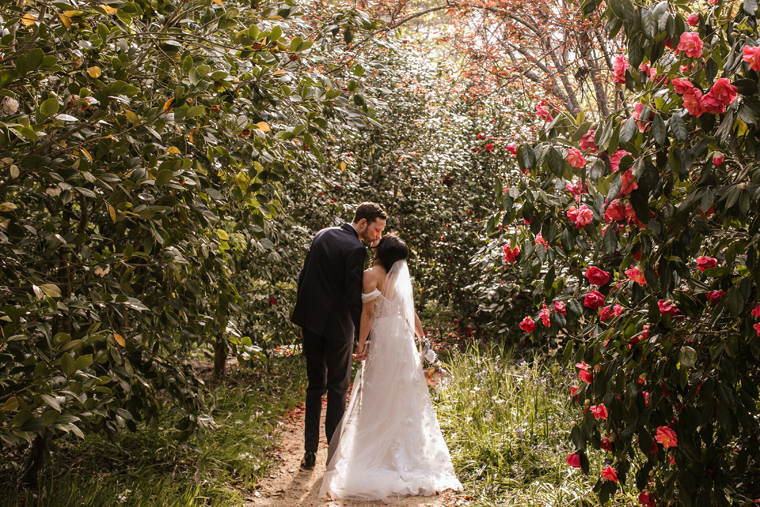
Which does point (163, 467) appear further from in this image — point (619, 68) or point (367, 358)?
point (619, 68)

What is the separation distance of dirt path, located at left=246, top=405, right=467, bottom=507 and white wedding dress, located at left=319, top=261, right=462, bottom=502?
0.06 m

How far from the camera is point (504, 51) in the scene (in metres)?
8.34

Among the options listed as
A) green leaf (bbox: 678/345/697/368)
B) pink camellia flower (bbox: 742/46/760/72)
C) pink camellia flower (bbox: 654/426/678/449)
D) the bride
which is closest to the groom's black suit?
the bride

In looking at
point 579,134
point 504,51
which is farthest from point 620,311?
point 504,51

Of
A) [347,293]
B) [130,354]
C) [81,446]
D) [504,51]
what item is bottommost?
[81,446]

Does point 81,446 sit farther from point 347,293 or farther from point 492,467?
point 492,467

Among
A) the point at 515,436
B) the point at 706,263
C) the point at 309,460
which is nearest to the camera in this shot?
the point at 706,263

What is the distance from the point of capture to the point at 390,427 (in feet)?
13.5

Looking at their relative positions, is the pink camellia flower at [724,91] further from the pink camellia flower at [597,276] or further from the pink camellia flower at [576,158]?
the pink camellia flower at [597,276]

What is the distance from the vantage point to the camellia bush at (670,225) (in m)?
1.57

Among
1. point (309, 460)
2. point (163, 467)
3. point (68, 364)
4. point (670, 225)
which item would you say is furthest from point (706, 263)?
point (163, 467)

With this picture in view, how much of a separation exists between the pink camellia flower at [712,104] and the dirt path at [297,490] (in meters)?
2.97

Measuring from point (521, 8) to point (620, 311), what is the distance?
16.9 feet

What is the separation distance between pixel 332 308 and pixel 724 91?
3103 millimetres
